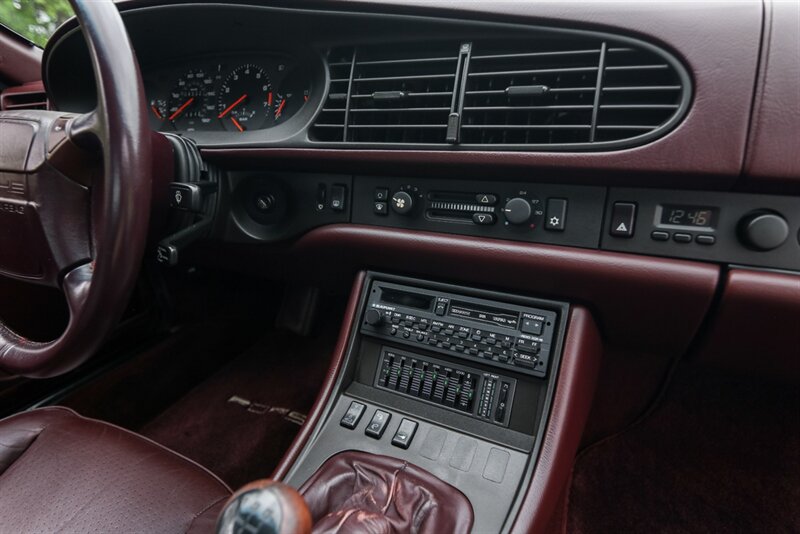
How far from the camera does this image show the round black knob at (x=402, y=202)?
43.6 inches

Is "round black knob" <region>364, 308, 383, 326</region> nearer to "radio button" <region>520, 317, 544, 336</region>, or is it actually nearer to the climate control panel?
the climate control panel

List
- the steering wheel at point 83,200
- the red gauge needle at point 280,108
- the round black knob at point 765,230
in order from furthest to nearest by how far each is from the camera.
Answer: the red gauge needle at point 280,108 < the round black knob at point 765,230 < the steering wheel at point 83,200

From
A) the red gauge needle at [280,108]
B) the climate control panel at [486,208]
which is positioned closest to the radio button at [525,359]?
the climate control panel at [486,208]

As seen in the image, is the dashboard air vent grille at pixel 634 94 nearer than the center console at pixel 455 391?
Yes

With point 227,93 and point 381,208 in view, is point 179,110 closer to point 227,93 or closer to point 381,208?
point 227,93

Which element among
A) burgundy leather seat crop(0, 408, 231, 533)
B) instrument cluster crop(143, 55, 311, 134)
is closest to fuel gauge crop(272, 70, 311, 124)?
instrument cluster crop(143, 55, 311, 134)

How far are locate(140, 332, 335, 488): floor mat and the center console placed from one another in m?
0.61

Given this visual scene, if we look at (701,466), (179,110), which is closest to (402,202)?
(179,110)

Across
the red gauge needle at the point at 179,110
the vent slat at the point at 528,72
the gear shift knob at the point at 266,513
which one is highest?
the vent slat at the point at 528,72

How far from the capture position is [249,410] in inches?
69.6

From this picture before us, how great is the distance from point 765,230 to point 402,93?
0.71 meters

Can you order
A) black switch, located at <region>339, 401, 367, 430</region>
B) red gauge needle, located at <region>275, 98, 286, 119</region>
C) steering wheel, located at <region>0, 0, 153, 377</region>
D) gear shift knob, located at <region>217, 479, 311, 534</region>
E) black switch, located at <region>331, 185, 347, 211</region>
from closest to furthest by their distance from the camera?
1. gear shift knob, located at <region>217, 479, 311, 534</region>
2. steering wheel, located at <region>0, 0, 153, 377</region>
3. black switch, located at <region>339, 401, 367, 430</region>
4. black switch, located at <region>331, 185, 347, 211</region>
5. red gauge needle, located at <region>275, 98, 286, 119</region>

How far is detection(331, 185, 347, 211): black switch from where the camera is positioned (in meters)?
1.20

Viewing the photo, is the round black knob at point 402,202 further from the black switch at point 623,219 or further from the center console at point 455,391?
the black switch at point 623,219
